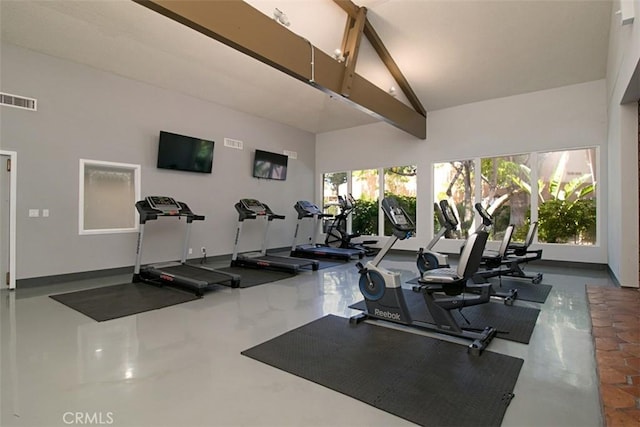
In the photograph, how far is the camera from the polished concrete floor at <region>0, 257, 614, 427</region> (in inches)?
80.7

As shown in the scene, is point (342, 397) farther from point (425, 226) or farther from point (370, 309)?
point (425, 226)

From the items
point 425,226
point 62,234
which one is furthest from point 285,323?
point 425,226

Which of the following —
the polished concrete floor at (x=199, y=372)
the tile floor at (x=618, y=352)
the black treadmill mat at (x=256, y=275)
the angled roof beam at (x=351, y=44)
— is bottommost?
the polished concrete floor at (x=199, y=372)

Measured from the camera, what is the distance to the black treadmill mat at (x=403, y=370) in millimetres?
2125

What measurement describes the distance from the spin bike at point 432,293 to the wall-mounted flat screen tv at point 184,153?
5003 mm

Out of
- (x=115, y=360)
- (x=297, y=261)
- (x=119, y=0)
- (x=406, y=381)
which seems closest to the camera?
(x=406, y=381)

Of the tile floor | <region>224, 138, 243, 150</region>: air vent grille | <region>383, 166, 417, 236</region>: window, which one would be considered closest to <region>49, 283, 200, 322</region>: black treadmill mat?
<region>224, 138, 243, 150</region>: air vent grille

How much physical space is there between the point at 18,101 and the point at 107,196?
6.27 feet

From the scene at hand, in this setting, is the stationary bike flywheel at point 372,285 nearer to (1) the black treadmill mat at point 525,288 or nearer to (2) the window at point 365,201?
(1) the black treadmill mat at point 525,288

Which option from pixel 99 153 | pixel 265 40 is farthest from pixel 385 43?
pixel 99 153

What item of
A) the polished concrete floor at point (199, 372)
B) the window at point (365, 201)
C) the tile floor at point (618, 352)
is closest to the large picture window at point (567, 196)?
the tile floor at point (618, 352)

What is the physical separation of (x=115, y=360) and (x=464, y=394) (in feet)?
9.02

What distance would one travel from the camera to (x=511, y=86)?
7.20 meters

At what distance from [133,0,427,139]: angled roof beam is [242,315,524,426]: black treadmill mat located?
3351 millimetres
